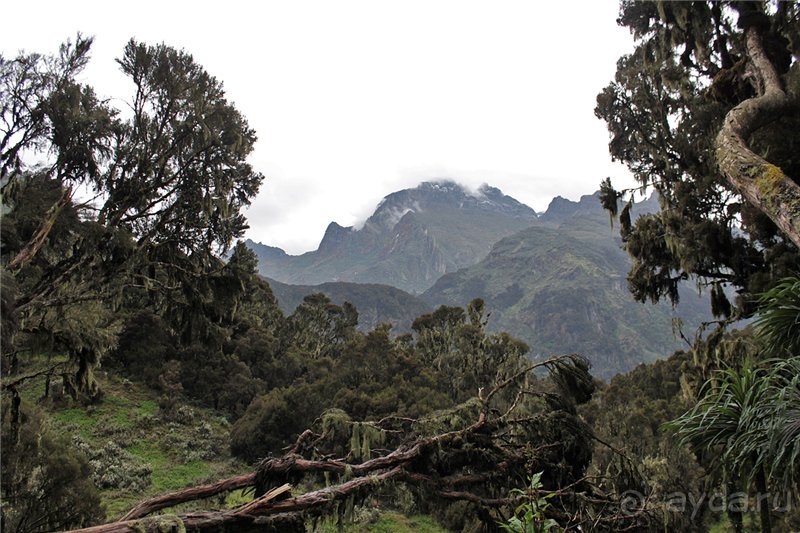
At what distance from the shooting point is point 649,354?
147000mm

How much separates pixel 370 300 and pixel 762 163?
569 feet

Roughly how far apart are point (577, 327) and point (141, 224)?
175421 millimetres

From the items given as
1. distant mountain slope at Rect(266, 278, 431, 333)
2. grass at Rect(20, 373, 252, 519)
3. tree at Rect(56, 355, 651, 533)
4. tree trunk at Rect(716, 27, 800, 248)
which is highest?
distant mountain slope at Rect(266, 278, 431, 333)

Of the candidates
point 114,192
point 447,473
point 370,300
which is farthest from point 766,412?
point 370,300

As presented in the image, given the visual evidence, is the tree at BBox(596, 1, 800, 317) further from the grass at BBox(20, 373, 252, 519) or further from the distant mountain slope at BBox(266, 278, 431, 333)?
the distant mountain slope at BBox(266, 278, 431, 333)

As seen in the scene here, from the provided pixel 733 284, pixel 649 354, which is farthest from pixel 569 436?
pixel 649 354

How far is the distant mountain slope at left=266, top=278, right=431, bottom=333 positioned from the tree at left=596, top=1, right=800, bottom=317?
143593 mm

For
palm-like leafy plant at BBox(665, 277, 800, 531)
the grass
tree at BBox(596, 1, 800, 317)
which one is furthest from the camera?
the grass

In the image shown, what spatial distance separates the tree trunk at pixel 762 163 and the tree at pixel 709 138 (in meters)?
0.02

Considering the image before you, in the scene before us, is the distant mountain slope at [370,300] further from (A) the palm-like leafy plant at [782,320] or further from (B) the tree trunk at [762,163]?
(A) the palm-like leafy plant at [782,320]

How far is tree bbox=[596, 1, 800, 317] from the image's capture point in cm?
677

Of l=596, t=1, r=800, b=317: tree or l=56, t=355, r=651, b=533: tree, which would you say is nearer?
l=56, t=355, r=651, b=533: tree

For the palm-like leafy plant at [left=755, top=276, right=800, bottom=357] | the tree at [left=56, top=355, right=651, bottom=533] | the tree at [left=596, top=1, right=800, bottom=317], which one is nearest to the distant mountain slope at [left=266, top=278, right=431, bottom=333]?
the tree at [left=596, top=1, right=800, bottom=317]

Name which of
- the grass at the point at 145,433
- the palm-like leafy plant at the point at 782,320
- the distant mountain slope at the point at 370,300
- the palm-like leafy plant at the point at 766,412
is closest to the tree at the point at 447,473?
the palm-like leafy plant at the point at 766,412
